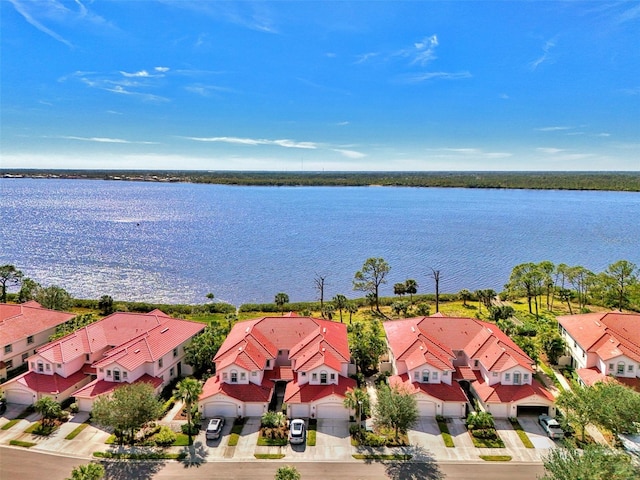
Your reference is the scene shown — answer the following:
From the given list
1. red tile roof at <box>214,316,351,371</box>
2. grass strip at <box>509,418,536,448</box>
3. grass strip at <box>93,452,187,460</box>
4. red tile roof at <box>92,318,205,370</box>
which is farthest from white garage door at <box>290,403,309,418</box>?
grass strip at <box>509,418,536,448</box>

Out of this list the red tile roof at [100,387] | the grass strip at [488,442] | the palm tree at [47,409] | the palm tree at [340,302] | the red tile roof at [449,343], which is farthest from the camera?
the palm tree at [340,302]

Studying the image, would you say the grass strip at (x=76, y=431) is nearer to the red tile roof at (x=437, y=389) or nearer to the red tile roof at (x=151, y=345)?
the red tile roof at (x=151, y=345)

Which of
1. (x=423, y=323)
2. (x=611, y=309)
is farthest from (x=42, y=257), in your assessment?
(x=611, y=309)

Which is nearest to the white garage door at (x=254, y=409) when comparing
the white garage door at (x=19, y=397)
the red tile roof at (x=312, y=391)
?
the red tile roof at (x=312, y=391)

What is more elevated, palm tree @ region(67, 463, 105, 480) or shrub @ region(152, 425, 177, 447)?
palm tree @ region(67, 463, 105, 480)

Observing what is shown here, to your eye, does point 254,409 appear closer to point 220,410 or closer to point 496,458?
point 220,410

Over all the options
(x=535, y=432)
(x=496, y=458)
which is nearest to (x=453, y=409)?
(x=496, y=458)

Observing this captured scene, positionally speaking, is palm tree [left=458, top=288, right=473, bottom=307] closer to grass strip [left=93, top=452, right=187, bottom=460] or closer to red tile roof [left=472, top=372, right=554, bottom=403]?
red tile roof [left=472, top=372, right=554, bottom=403]
